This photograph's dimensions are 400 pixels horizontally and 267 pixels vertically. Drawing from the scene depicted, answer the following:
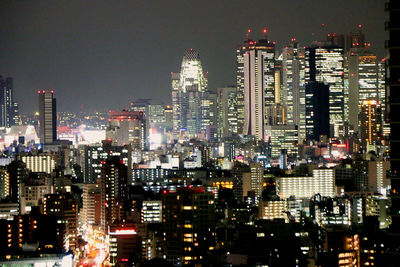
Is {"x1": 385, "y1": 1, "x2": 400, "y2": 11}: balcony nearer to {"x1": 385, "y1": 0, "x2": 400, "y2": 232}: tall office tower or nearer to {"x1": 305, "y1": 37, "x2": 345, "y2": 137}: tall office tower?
{"x1": 385, "y1": 0, "x2": 400, "y2": 232}: tall office tower

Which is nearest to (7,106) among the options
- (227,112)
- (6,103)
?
(6,103)

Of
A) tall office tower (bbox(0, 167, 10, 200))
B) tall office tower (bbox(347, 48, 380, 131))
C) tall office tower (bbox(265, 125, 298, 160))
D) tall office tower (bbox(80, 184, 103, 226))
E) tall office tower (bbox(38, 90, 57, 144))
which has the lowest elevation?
tall office tower (bbox(80, 184, 103, 226))

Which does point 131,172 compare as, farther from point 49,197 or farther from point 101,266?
point 101,266

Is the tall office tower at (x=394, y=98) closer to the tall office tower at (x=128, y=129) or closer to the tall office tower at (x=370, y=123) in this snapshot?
the tall office tower at (x=370, y=123)

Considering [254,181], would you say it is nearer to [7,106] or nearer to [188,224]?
[188,224]

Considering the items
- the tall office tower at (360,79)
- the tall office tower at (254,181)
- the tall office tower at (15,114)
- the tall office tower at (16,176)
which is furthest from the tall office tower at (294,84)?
the tall office tower at (16,176)

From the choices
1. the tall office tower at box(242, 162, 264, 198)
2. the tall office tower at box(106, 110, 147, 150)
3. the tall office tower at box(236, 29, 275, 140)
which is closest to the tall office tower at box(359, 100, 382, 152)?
the tall office tower at box(242, 162, 264, 198)
